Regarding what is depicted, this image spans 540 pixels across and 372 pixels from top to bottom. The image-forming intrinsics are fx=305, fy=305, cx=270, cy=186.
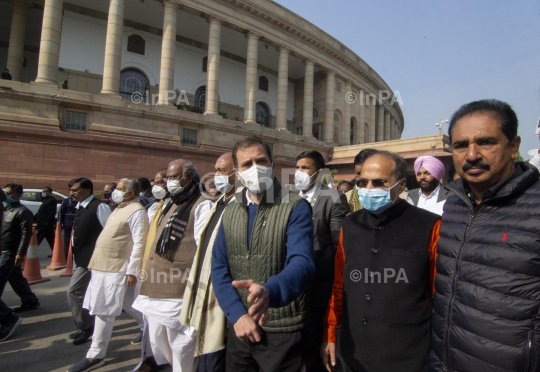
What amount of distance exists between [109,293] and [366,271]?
10.4 ft

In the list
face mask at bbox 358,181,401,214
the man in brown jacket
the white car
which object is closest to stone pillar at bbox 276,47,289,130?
the white car

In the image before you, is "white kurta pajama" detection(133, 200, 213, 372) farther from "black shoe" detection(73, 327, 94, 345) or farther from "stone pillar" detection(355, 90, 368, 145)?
"stone pillar" detection(355, 90, 368, 145)

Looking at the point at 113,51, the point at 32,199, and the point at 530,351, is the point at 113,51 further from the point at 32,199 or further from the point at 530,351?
the point at 530,351

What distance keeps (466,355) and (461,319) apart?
0.54 feet

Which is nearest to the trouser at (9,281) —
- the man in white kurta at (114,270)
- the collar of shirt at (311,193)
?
the man in white kurta at (114,270)

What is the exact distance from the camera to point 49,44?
1588 cm

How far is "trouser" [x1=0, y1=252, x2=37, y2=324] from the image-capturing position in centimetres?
426

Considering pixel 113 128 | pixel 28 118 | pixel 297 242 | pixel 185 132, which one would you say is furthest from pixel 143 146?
pixel 297 242

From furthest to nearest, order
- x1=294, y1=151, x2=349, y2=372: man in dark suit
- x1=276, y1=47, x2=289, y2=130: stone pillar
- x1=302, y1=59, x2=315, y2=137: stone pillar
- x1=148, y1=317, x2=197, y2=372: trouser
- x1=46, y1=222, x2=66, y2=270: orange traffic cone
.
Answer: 1. x1=302, y1=59, x2=315, y2=137: stone pillar
2. x1=276, y1=47, x2=289, y2=130: stone pillar
3. x1=46, y1=222, x2=66, y2=270: orange traffic cone
4. x1=148, y1=317, x2=197, y2=372: trouser
5. x1=294, y1=151, x2=349, y2=372: man in dark suit

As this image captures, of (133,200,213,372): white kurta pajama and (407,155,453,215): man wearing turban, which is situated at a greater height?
(407,155,453,215): man wearing turban

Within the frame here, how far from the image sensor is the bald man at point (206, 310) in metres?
2.44

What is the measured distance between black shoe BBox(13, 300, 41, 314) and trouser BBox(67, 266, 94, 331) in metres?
1.68

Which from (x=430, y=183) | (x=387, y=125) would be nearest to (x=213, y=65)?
(x=430, y=183)

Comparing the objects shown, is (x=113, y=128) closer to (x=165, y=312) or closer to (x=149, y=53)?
(x=149, y=53)
